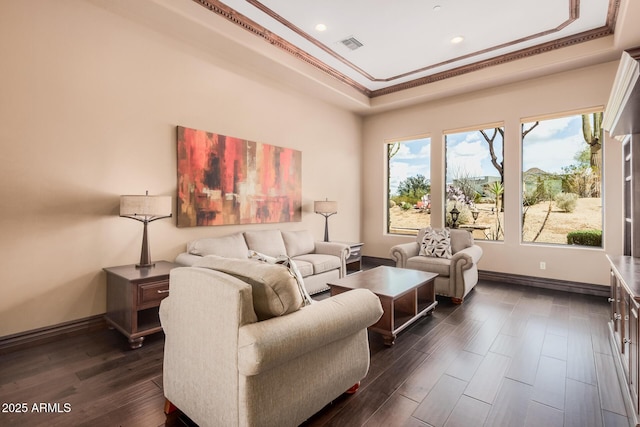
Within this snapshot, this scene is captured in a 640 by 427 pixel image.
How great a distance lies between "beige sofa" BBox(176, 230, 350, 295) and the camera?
3602 mm

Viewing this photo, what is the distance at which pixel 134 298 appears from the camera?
8.79 feet

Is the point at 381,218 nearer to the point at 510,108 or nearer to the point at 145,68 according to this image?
the point at 510,108

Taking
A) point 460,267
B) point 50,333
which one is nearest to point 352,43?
point 460,267

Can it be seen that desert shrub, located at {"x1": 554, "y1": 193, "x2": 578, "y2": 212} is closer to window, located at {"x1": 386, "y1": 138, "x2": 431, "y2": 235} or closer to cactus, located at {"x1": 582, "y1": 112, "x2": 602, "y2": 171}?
cactus, located at {"x1": 582, "y1": 112, "x2": 602, "y2": 171}

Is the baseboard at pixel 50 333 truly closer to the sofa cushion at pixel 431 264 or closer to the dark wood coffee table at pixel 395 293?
the dark wood coffee table at pixel 395 293

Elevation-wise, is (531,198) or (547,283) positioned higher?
(531,198)

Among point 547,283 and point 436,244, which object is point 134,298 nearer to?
point 436,244

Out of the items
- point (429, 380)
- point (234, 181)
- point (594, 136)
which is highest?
point (594, 136)

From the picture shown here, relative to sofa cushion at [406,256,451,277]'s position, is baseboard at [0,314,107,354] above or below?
below

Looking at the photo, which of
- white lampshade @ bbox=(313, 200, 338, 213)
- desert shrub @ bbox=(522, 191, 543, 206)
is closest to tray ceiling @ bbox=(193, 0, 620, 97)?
desert shrub @ bbox=(522, 191, 543, 206)

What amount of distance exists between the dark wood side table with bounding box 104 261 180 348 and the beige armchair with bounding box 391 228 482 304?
3.07 m

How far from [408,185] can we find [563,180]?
2.45 meters

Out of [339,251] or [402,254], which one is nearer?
[402,254]

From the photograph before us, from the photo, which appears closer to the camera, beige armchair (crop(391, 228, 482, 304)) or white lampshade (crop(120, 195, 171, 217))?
white lampshade (crop(120, 195, 171, 217))
